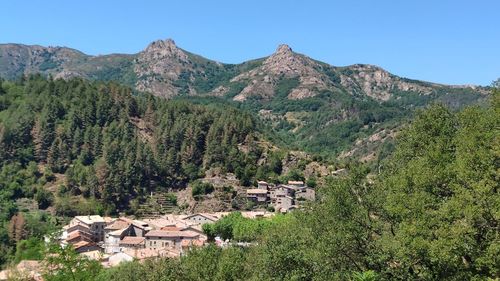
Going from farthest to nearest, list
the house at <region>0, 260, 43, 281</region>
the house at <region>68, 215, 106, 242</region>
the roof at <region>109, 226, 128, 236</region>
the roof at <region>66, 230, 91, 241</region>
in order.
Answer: the house at <region>68, 215, 106, 242</region> < the roof at <region>109, 226, 128, 236</region> < the roof at <region>66, 230, 91, 241</region> < the house at <region>0, 260, 43, 281</region>

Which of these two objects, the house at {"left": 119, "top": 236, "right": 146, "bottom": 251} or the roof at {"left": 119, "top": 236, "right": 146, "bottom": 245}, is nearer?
the house at {"left": 119, "top": 236, "right": 146, "bottom": 251}

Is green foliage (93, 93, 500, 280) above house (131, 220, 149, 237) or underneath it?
above

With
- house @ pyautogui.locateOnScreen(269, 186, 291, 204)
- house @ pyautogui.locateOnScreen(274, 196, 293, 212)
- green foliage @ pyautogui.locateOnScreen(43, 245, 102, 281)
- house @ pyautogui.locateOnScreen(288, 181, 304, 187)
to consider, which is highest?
green foliage @ pyautogui.locateOnScreen(43, 245, 102, 281)

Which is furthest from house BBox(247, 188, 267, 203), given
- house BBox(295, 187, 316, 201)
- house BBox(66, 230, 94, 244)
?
house BBox(66, 230, 94, 244)

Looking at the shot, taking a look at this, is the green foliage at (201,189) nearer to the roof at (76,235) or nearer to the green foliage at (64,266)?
the roof at (76,235)

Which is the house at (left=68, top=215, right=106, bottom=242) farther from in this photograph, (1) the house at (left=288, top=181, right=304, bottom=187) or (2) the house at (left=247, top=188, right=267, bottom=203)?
(1) the house at (left=288, top=181, right=304, bottom=187)

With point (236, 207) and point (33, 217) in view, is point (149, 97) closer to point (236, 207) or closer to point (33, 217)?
point (236, 207)

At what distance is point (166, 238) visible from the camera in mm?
80375

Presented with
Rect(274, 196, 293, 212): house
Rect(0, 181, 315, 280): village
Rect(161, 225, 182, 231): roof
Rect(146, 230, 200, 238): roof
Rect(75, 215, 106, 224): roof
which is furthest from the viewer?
Rect(274, 196, 293, 212): house

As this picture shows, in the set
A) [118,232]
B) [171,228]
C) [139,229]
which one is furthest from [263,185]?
[118,232]

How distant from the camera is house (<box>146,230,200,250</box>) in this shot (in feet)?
260

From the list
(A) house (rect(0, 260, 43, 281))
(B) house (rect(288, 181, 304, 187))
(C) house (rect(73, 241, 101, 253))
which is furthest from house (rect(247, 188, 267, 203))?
(A) house (rect(0, 260, 43, 281))

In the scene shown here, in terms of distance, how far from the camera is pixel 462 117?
88.7 feet

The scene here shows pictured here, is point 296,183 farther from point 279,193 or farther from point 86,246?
point 86,246
